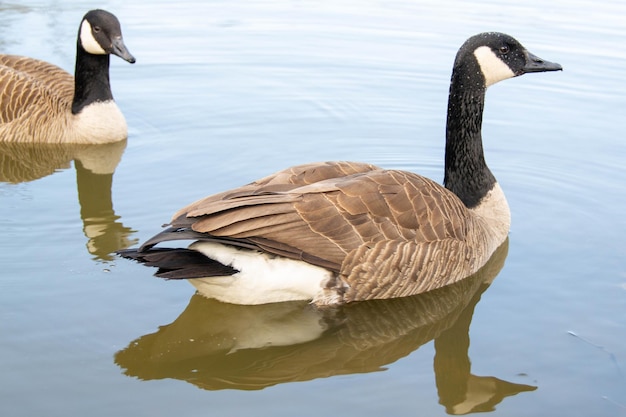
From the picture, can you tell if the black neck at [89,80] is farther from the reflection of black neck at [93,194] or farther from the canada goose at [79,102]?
the reflection of black neck at [93,194]

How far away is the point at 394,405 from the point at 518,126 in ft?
18.4

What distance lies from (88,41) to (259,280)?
16.3ft

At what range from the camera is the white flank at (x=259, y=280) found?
5.52 meters

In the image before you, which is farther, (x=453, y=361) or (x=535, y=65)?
(x=535, y=65)

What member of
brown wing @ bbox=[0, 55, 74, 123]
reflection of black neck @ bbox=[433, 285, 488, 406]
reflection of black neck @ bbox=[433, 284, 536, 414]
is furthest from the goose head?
reflection of black neck @ bbox=[433, 284, 536, 414]

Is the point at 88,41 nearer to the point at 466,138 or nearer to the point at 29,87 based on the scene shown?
the point at 29,87

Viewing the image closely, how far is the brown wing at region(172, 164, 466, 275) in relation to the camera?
543cm

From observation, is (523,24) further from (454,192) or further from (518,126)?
(454,192)

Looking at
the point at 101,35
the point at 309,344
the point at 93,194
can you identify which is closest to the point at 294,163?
the point at 93,194

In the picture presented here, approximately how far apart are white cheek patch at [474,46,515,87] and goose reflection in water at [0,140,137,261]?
10.3 ft

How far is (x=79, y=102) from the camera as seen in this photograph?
380 inches

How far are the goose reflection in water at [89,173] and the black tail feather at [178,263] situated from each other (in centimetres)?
127

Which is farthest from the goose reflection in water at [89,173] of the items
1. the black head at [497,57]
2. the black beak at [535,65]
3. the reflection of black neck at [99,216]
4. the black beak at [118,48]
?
the black beak at [535,65]

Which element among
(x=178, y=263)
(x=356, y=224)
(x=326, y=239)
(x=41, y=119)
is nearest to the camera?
(x=178, y=263)
